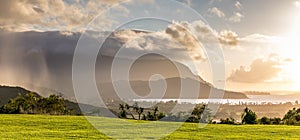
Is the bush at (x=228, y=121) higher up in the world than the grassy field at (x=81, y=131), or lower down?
higher up

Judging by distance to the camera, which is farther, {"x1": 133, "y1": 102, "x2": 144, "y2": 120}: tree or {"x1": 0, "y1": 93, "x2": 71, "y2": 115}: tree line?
{"x1": 133, "y1": 102, "x2": 144, "y2": 120}: tree

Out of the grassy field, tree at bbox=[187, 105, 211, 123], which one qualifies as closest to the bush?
tree at bbox=[187, 105, 211, 123]

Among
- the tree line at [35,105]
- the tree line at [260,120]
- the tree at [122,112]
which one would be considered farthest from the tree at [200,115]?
the tree line at [35,105]

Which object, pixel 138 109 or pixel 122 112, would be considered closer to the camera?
pixel 138 109

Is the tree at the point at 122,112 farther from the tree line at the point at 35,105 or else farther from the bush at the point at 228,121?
the bush at the point at 228,121

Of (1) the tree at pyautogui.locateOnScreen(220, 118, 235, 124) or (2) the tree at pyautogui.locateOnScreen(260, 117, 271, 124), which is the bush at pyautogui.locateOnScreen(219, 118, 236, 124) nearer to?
(1) the tree at pyautogui.locateOnScreen(220, 118, 235, 124)

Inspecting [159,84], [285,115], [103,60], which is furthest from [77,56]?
[285,115]

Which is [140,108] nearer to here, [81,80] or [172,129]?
[172,129]

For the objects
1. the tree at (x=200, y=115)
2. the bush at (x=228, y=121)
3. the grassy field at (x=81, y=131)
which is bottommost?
the grassy field at (x=81, y=131)

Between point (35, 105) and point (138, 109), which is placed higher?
point (35, 105)

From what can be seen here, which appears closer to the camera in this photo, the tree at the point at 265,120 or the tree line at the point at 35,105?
the tree line at the point at 35,105

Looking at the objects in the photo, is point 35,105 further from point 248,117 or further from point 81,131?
point 248,117

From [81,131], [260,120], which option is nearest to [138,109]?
[260,120]

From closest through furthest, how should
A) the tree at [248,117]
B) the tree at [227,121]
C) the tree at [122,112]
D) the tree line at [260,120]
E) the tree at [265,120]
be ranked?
1. the tree at [227,121]
2. the tree line at [260,120]
3. the tree at [122,112]
4. the tree at [248,117]
5. the tree at [265,120]
